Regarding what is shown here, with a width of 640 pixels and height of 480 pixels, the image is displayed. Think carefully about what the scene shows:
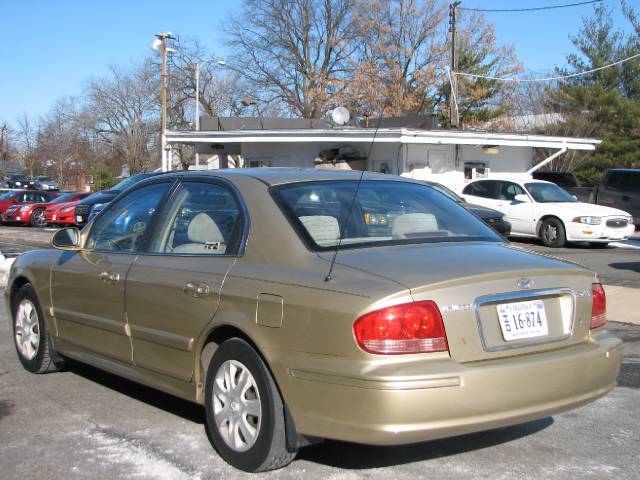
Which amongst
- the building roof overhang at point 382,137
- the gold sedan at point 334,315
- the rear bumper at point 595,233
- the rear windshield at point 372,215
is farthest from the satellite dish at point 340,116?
the rear windshield at point 372,215

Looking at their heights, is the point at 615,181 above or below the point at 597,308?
above

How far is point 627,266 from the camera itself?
41.9 ft

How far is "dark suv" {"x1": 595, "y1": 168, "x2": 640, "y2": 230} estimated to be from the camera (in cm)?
2047

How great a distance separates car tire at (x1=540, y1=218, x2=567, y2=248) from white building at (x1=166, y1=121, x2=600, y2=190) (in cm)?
514

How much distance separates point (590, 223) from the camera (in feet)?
53.9

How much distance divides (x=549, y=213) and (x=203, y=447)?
1399 centimetres

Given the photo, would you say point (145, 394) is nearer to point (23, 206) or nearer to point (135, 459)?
point (135, 459)

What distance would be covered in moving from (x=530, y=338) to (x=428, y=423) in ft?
2.32

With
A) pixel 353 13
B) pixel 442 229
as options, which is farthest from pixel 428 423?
pixel 353 13

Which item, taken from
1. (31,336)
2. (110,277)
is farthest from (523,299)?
(31,336)

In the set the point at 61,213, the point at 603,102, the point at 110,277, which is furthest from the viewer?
the point at 603,102

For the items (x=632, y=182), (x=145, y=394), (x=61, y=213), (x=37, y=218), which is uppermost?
Result: (x=632, y=182)

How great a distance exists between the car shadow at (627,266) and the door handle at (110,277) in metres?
9.53

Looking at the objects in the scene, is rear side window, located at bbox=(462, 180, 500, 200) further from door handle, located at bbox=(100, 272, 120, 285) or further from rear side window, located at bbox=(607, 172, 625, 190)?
door handle, located at bbox=(100, 272, 120, 285)
